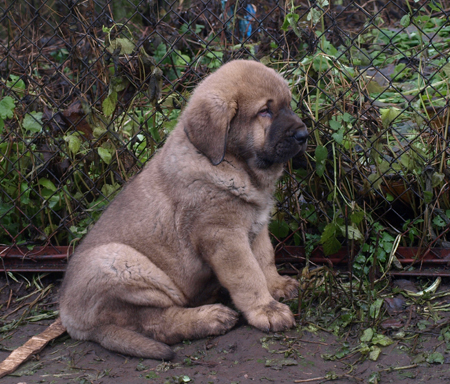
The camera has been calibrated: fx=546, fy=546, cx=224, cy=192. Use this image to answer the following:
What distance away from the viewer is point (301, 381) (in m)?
2.87

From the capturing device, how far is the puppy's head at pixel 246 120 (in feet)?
11.0

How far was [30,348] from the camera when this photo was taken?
3.48 metres

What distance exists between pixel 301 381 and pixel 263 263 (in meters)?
1.13

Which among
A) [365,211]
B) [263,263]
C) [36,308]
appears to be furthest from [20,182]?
[365,211]

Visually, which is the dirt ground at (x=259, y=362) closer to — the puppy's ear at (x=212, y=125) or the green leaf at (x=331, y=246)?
the green leaf at (x=331, y=246)

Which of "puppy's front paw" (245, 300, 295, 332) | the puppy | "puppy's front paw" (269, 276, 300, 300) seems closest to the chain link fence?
"puppy's front paw" (269, 276, 300, 300)

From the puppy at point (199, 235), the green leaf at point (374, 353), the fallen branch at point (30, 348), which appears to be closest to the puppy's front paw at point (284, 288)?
the puppy at point (199, 235)

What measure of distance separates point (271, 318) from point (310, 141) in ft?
4.77

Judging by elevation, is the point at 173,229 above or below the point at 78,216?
above

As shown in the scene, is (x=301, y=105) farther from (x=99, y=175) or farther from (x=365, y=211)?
(x=99, y=175)

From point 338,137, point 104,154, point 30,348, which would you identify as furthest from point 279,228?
point 30,348

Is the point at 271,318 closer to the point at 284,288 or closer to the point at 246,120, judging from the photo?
the point at 284,288

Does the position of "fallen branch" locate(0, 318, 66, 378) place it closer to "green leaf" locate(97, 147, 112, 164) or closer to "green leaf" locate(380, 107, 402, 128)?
"green leaf" locate(97, 147, 112, 164)

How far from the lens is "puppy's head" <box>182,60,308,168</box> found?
3.36 meters
